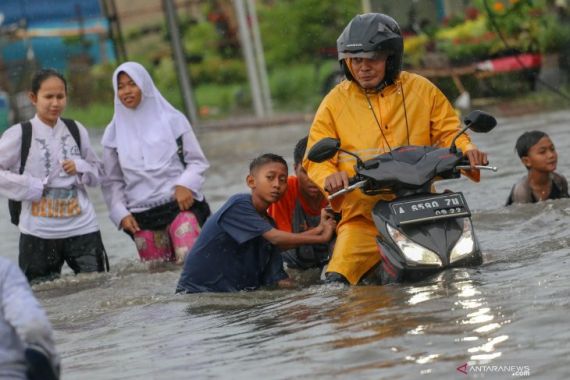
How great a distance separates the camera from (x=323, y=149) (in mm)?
6969

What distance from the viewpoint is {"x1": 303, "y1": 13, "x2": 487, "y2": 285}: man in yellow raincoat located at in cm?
742

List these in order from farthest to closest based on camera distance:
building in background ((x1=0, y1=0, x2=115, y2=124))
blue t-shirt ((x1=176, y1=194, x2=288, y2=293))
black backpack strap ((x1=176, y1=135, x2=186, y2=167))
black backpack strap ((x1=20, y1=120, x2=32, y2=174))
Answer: building in background ((x1=0, y1=0, x2=115, y2=124)) < black backpack strap ((x1=176, y1=135, x2=186, y2=167)) < black backpack strap ((x1=20, y1=120, x2=32, y2=174)) < blue t-shirt ((x1=176, y1=194, x2=288, y2=293))

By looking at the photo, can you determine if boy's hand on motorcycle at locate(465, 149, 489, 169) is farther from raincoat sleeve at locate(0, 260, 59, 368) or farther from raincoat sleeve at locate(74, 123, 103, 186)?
raincoat sleeve at locate(74, 123, 103, 186)

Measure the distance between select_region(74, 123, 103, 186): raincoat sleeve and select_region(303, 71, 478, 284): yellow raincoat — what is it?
2.69m

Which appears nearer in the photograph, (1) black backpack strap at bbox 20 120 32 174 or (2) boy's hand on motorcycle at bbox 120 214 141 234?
(1) black backpack strap at bbox 20 120 32 174

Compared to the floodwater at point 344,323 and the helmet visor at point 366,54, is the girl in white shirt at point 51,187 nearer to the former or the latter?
the floodwater at point 344,323

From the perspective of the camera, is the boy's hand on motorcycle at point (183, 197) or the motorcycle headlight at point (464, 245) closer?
the motorcycle headlight at point (464, 245)

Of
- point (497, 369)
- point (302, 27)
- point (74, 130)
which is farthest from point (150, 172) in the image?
point (302, 27)

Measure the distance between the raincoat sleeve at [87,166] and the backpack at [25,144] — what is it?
45 millimetres

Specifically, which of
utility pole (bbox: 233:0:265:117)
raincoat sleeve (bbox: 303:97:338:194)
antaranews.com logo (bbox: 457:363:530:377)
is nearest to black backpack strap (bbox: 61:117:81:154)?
raincoat sleeve (bbox: 303:97:338:194)

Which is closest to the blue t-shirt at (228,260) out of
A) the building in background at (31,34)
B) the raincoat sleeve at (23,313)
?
the raincoat sleeve at (23,313)

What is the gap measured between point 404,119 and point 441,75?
46.5 feet

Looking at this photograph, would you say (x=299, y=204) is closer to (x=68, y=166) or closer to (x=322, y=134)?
(x=322, y=134)

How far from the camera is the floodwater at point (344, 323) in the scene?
5773 mm
